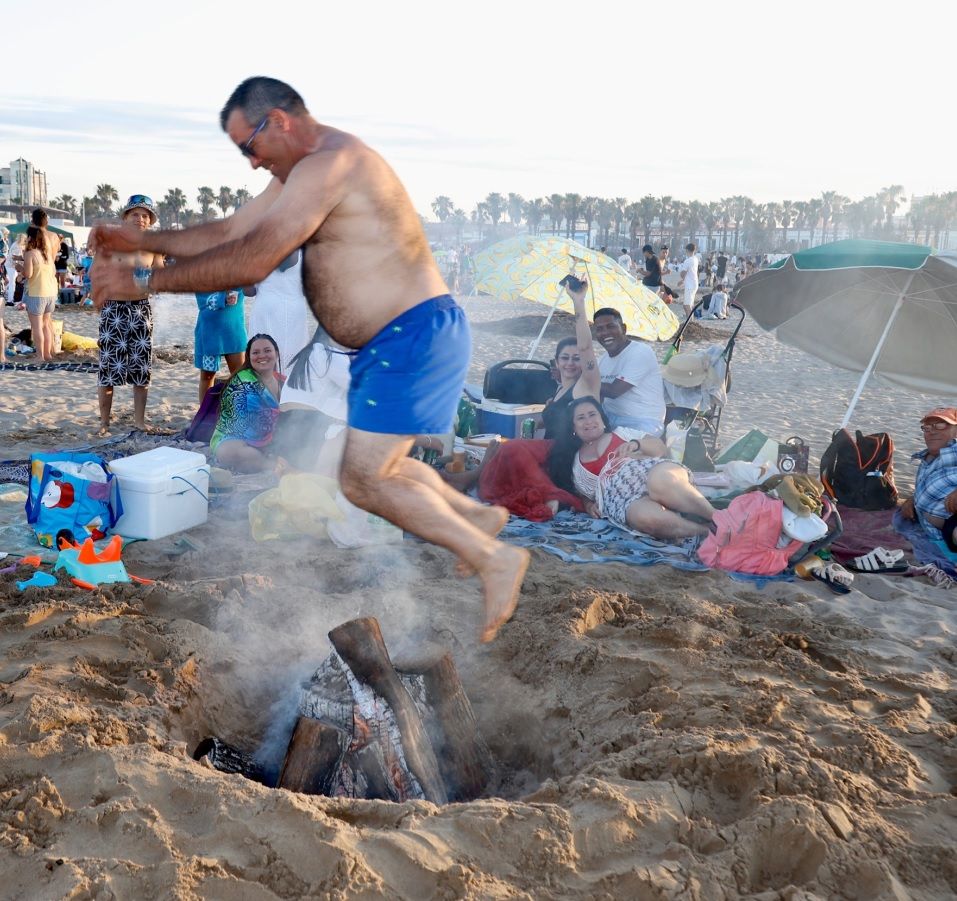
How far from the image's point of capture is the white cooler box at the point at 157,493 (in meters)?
5.04

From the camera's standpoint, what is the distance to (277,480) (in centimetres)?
630

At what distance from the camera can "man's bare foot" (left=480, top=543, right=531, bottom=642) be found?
9.88 ft

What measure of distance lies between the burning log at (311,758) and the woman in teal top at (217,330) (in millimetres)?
5246

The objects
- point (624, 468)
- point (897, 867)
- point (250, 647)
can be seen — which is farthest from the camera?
point (624, 468)

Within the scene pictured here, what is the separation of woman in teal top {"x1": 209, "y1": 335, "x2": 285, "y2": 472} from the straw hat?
3.50 m

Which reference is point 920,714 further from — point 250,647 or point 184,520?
point 184,520

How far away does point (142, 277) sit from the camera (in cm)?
247

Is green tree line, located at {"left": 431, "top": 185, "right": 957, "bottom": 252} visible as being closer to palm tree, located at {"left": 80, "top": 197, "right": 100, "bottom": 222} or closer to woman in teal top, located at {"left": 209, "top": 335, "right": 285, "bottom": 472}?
palm tree, located at {"left": 80, "top": 197, "right": 100, "bottom": 222}

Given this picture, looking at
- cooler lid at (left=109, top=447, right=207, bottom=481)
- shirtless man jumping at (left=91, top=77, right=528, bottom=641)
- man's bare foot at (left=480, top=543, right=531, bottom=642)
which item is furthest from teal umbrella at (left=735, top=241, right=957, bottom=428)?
cooler lid at (left=109, top=447, right=207, bottom=481)

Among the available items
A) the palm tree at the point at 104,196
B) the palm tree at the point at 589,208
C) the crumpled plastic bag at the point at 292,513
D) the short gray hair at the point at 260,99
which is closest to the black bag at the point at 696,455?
the crumpled plastic bag at the point at 292,513

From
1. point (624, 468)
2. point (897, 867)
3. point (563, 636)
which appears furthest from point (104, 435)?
point (897, 867)

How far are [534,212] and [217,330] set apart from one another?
76375 millimetres

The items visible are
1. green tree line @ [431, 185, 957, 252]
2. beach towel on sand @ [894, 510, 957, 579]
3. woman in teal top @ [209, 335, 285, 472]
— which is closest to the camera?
beach towel on sand @ [894, 510, 957, 579]

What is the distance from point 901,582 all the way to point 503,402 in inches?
141
